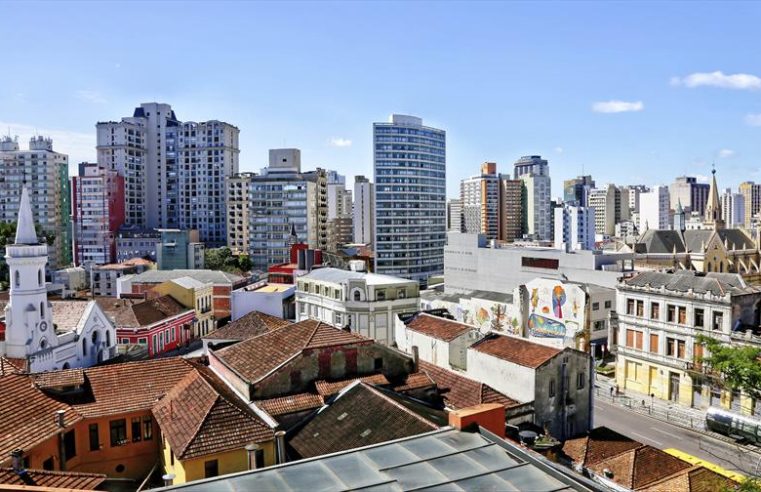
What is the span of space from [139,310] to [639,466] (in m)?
47.8

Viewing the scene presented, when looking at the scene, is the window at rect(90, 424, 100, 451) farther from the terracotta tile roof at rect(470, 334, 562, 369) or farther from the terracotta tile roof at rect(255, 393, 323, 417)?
the terracotta tile roof at rect(470, 334, 562, 369)

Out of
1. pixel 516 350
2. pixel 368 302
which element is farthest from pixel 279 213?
pixel 516 350

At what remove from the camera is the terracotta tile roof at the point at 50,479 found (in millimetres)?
18641

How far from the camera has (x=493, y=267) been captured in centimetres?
9438

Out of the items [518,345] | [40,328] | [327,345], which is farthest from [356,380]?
[40,328]

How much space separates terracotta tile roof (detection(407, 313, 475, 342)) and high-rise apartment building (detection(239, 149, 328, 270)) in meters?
82.8

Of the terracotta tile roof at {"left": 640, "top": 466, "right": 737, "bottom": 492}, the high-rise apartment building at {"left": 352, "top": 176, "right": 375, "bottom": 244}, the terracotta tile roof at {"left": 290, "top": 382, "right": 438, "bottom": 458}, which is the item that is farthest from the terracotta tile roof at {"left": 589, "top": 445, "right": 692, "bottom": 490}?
the high-rise apartment building at {"left": 352, "top": 176, "right": 375, "bottom": 244}

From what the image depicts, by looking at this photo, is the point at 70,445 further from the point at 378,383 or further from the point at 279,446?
the point at 378,383

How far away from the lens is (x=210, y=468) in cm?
2252

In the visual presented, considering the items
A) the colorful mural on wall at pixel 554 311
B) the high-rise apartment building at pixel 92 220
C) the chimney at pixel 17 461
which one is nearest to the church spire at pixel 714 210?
the colorful mural on wall at pixel 554 311

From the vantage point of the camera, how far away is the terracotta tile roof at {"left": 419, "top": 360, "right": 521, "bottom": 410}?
98.9 ft

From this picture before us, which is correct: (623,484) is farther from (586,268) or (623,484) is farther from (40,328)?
(586,268)

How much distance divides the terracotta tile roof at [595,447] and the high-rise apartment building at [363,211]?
6072 inches

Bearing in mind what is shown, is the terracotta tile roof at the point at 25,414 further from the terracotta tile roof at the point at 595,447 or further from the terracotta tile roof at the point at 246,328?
the terracotta tile roof at the point at 595,447
